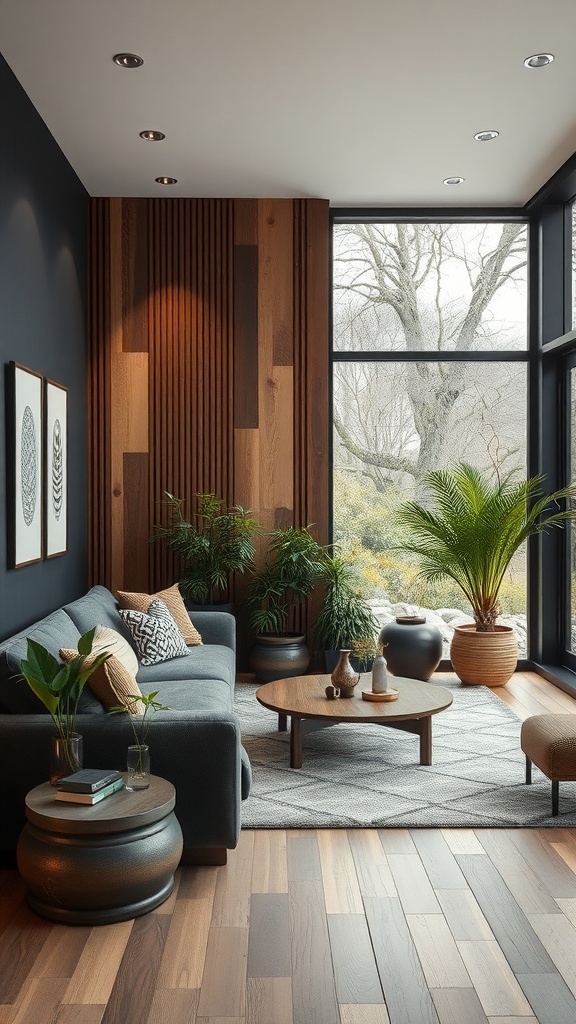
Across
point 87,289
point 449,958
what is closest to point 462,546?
point 87,289

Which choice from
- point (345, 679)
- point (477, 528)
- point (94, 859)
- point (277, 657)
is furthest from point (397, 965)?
point (477, 528)

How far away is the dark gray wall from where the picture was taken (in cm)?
389

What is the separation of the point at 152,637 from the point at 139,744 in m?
1.50

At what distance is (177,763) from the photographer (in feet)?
→ 9.76

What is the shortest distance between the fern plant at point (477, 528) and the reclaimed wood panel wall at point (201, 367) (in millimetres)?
751

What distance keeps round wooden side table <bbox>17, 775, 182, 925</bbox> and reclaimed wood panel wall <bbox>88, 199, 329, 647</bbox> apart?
10.9ft

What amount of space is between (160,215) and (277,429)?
1.62 m

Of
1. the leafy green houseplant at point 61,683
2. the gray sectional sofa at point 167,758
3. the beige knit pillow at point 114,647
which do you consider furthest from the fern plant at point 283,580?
the leafy green houseplant at point 61,683

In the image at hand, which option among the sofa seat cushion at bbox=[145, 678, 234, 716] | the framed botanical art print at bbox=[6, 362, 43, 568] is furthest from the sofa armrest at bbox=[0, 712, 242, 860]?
the framed botanical art print at bbox=[6, 362, 43, 568]

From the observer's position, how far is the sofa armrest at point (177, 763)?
2961mm

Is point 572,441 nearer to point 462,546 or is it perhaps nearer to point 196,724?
point 462,546

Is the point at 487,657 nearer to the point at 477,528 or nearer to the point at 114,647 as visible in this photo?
the point at 477,528

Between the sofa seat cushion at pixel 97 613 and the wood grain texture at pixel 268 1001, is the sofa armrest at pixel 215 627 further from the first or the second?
the wood grain texture at pixel 268 1001

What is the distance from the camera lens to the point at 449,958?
2.39 meters
